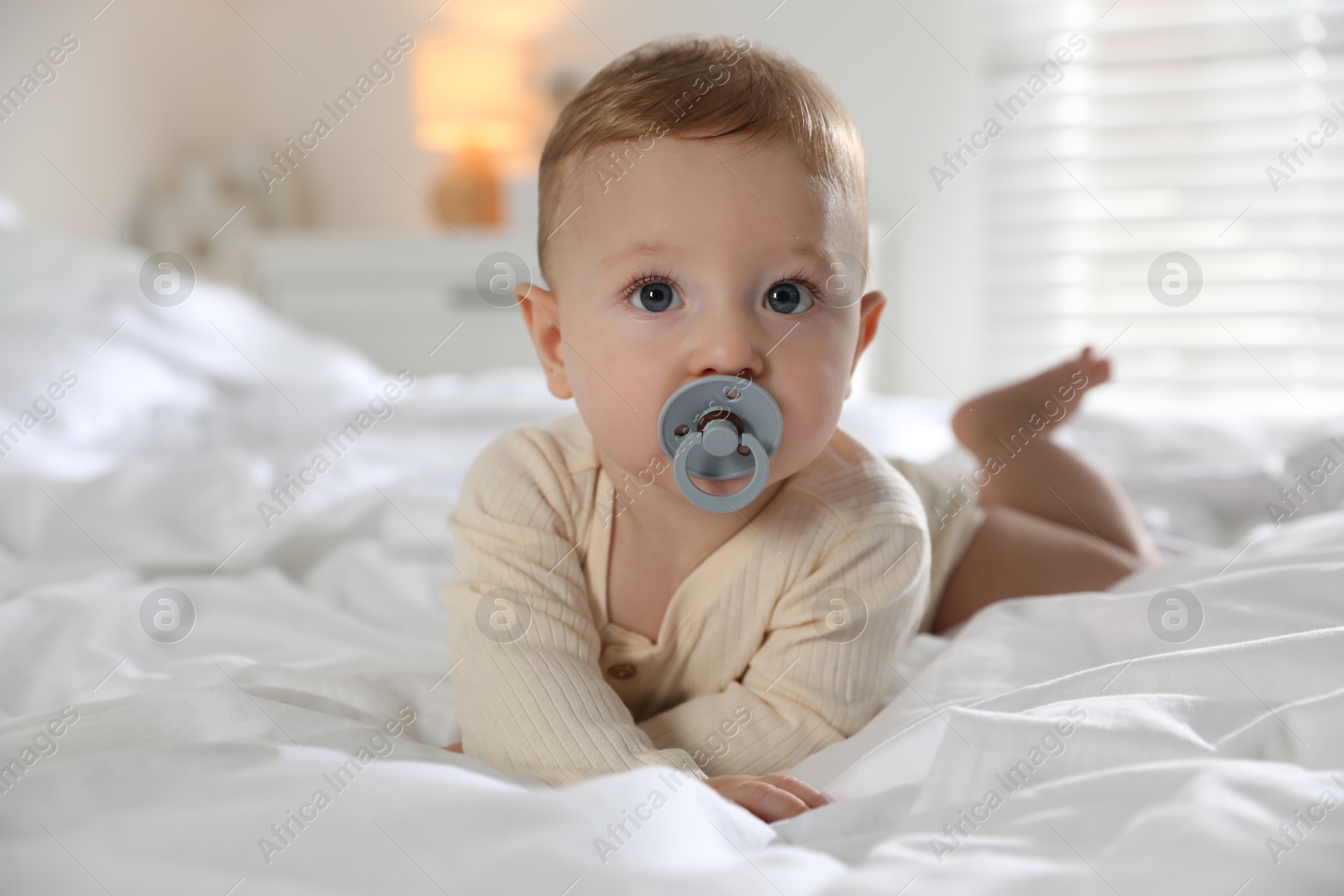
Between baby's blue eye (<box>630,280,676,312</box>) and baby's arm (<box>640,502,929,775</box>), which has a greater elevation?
baby's blue eye (<box>630,280,676,312</box>)

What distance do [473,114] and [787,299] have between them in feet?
8.09

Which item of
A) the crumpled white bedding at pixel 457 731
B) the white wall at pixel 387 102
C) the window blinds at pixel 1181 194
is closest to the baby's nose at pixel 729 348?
the crumpled white bedding at pixel 457 731

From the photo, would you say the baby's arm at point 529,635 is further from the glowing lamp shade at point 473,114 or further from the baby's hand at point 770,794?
the glowing lamp shade at point 473,114

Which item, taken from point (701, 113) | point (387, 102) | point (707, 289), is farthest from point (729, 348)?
point (387, 102)

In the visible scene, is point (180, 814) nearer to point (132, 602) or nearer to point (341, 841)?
point (341, 841)

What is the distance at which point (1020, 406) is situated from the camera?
3.49ft

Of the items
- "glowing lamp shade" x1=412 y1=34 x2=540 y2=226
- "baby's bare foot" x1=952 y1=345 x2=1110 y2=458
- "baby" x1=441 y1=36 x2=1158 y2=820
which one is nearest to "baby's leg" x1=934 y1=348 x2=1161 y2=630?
"baby's bare foot" x1=952 y1=345 x2=1110 y2=458

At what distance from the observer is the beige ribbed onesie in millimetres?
639

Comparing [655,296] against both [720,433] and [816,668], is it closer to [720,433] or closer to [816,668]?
[720,433]

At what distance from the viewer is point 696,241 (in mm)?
615

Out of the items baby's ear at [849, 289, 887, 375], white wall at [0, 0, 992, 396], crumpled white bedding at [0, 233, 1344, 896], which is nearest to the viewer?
crumpled white bedding at [0, 233, 1344, 896]

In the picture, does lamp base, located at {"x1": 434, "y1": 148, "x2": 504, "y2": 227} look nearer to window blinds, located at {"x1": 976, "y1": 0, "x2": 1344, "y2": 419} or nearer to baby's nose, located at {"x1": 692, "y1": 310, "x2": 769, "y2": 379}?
window blinds, located at {"x1": 976, "y1": 0, "x2": 1344, "y2": 419}

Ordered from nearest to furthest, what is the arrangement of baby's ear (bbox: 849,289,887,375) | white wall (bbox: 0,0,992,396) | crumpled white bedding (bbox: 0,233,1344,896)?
crumpled white bedding (bbox: 0,233,1344,896) → baby's ear (bbox: 849,289,887,375) → white wall (bbox: 0,0,992,396)

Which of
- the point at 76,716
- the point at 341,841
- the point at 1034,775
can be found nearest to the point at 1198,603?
the point at 1034,775
